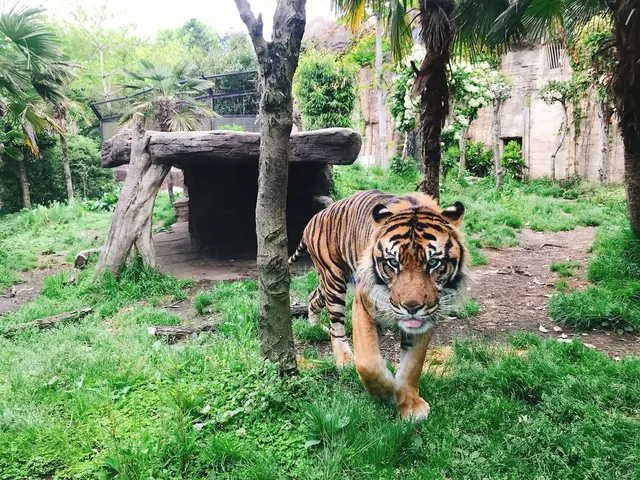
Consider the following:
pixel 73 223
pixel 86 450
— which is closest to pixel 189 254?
pixel 73 223

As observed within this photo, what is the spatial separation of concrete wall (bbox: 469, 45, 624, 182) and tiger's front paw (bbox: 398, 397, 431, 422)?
1515 cm

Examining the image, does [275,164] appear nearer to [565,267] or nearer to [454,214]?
[454,214]

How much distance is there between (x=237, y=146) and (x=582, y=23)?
219 inches

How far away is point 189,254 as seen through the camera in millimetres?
10422

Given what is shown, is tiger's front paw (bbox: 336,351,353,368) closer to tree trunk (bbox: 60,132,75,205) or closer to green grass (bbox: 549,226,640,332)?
green grass (bbox: 549,226,640,332)

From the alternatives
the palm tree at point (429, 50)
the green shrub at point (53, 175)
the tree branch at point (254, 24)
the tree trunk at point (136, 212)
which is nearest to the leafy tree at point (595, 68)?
the palm tree at point (429, 50)

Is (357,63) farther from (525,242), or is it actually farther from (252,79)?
(525,242)

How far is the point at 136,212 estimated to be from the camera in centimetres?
839

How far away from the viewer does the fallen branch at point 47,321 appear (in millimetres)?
5793

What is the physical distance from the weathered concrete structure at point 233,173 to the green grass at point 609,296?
4.20 metres

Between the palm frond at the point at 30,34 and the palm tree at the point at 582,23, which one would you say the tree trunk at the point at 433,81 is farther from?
the palm frond at the point at 30,34

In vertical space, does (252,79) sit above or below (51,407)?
above

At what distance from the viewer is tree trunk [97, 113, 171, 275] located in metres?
8.11

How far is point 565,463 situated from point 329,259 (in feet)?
A: 8.36
